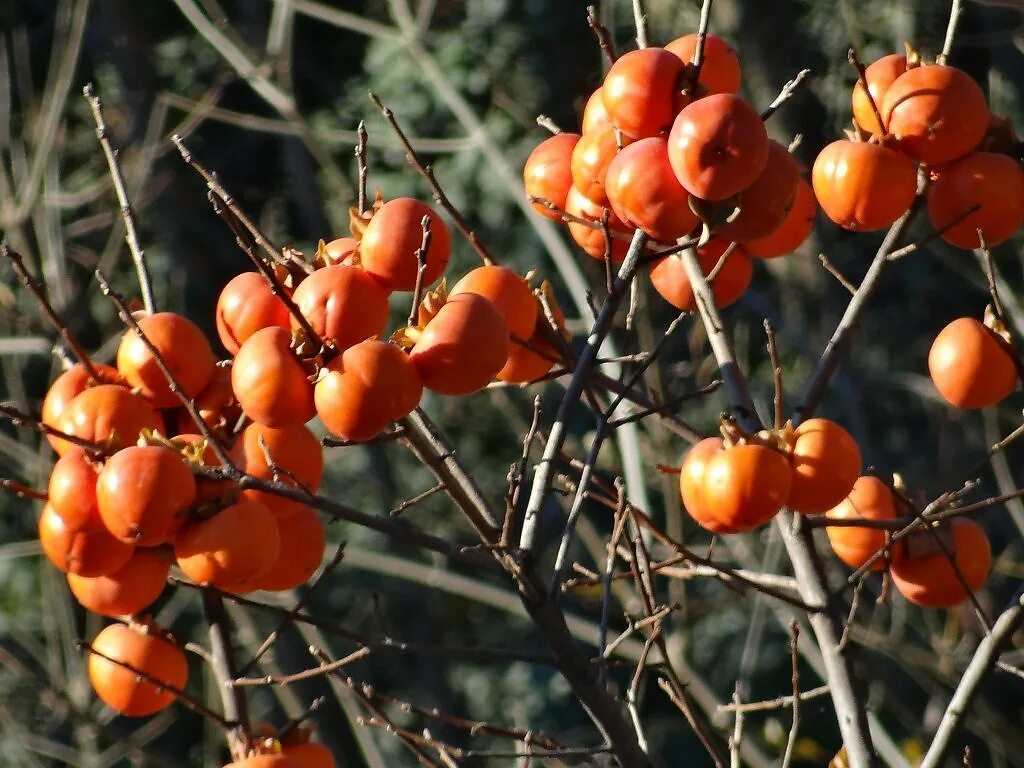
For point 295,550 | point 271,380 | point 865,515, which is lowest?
point 865,515

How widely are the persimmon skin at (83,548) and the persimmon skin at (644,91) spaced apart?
829 mm

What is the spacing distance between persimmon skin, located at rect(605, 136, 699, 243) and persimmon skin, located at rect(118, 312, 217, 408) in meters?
0.60

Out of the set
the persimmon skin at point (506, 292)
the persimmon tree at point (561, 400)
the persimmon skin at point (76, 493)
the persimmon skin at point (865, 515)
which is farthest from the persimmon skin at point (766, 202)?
the persimmon skin at point (76, 493)

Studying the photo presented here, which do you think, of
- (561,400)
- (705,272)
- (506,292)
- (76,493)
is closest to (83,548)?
(76,493)

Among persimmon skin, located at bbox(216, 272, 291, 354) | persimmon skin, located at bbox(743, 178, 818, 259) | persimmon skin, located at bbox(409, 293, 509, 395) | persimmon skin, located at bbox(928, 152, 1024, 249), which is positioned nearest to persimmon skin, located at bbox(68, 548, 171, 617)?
persimmon skin, located at bbox(216, 272, 291, 354)

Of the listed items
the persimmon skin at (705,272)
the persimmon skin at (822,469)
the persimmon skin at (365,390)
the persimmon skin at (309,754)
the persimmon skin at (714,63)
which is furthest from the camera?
the persimmon skin at (705,272)

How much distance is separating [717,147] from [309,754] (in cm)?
106

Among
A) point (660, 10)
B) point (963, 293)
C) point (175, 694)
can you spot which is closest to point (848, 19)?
point (660, 10)

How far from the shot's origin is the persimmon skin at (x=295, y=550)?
1738mm

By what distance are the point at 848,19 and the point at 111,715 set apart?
4449 mm

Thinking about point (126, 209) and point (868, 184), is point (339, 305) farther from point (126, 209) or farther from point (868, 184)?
point (868, 184)

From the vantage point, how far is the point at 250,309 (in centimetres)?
162

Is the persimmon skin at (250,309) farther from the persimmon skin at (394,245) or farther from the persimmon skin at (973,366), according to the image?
the persimmon skin at (973,366)

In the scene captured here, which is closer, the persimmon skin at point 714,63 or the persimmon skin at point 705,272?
the persimmon skin at point 714,63
